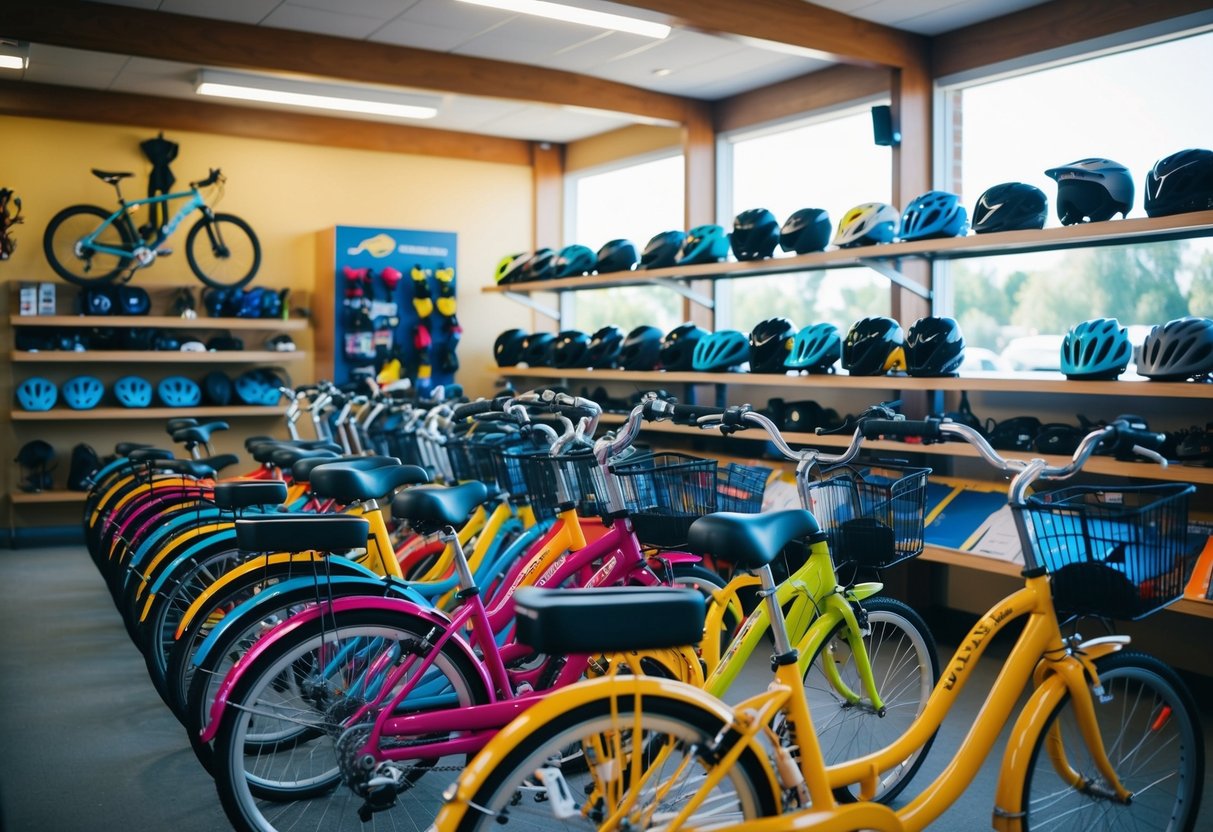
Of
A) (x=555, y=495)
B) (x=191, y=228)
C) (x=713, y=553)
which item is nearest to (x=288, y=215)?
(x=191, y=228)

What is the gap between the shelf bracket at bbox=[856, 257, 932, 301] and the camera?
5.05m

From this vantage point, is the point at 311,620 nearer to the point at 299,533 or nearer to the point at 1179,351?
the point at 299,533

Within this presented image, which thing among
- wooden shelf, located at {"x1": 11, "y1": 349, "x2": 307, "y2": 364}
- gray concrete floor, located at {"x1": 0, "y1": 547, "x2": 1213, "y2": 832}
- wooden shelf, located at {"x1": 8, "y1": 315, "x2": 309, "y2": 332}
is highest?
wooden shelf, located at {"x1": 8, "y1": 315, "x2": 309, "y2": 332}

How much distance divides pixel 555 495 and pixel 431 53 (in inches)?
148

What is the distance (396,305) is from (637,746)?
6.50m

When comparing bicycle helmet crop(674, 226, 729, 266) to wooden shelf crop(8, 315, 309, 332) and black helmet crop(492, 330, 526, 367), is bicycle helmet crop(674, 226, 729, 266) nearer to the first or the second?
black helmet crop(492, 330, 526, 367)

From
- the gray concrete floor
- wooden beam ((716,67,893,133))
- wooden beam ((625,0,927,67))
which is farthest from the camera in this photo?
wooden beam ((716,67,893,133))

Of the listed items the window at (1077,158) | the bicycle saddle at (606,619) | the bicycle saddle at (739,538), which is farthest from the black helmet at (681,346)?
the bicycle saddle at (606,619)

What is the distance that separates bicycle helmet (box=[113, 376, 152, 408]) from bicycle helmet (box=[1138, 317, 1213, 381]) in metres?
6.27

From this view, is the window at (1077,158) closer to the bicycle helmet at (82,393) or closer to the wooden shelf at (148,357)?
the wooden shelf at (148,357)

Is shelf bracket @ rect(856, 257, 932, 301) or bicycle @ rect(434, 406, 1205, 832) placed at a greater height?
shelf bracket @ rect(856, 257, 932, 301)

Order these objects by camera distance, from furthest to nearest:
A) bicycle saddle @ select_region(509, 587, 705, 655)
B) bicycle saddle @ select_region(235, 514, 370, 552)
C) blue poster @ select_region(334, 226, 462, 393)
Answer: blue poster @ select_region(334, 226, 462, 393) < bicycle saddle @ select_region(235, 514, 370, 552) < bicycle saddle @ select_region(509, 587, 705, 655)

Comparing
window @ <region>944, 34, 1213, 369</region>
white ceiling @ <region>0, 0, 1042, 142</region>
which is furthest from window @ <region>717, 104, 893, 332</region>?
window @ <region>944, 34, 1213, 369</region>

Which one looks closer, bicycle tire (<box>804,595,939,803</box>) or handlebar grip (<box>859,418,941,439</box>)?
handlebar grip (<box>859,418,941,439</box>)
